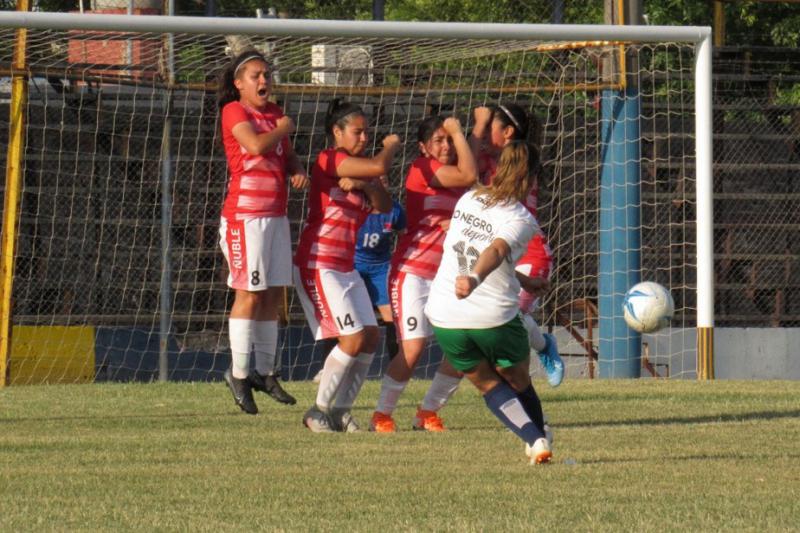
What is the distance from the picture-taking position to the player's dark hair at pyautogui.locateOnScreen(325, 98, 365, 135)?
9.16 metres

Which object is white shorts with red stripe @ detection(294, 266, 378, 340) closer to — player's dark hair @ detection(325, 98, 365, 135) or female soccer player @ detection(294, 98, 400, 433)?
female soccer player @ detection(294, 98, 400, 433)

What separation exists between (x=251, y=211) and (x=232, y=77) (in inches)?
31.1

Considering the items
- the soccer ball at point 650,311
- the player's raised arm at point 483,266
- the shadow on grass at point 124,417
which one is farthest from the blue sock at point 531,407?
the soccer ball at point 650,311

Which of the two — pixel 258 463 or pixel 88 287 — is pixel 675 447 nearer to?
pixel 258 463

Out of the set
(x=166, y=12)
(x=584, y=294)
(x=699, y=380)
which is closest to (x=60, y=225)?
(x=166, y=12)

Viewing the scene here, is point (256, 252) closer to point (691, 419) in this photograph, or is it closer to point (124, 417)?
point (124, 417)

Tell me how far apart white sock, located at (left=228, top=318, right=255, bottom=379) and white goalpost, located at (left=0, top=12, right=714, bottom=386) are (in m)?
4.21

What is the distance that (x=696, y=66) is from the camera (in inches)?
511

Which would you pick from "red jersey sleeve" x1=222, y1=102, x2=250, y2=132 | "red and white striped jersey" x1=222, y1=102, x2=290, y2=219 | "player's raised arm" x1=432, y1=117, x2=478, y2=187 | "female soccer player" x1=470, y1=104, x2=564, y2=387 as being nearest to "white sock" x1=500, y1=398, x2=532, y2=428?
"female soccer player" x1=470, y1=104, x2=564, y2=387

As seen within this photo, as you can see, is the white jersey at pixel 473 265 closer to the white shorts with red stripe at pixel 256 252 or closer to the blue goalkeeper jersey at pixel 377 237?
the white shorts with red stripe at pixel 256 252

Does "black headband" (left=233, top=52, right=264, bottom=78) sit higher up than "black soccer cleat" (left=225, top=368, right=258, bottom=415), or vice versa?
"black headband" (left=233, top=52, right=264, bottom=78)

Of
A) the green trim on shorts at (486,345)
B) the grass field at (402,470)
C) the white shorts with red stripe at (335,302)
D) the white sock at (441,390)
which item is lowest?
the grass field at (402,470)

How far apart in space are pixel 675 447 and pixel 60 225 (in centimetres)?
988

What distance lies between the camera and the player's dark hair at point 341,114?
30.1ft
